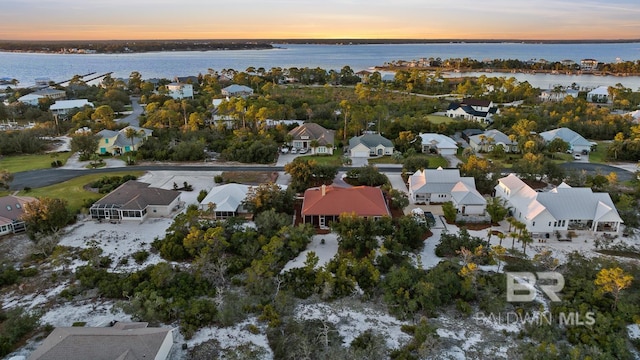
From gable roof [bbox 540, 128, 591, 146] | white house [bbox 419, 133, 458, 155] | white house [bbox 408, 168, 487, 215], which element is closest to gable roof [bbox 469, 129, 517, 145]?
white house [bbox 419, 133, 458, 155]

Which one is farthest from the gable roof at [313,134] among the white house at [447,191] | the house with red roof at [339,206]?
the house with red roof at [339,206]

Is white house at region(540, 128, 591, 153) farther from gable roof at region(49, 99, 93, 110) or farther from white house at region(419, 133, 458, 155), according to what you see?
gable roof at region(49, 99, 93, 110)

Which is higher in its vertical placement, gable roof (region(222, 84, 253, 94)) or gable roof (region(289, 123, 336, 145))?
gable roof (region(222, 84, 253, 94))

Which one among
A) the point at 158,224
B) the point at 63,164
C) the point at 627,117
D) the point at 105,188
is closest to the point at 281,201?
the point at 158,224

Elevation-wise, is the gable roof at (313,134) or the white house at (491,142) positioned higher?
the gable roof at (313,134)

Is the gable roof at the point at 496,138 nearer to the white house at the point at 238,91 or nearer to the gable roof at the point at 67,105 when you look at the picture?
the white house at the point at 238,91
